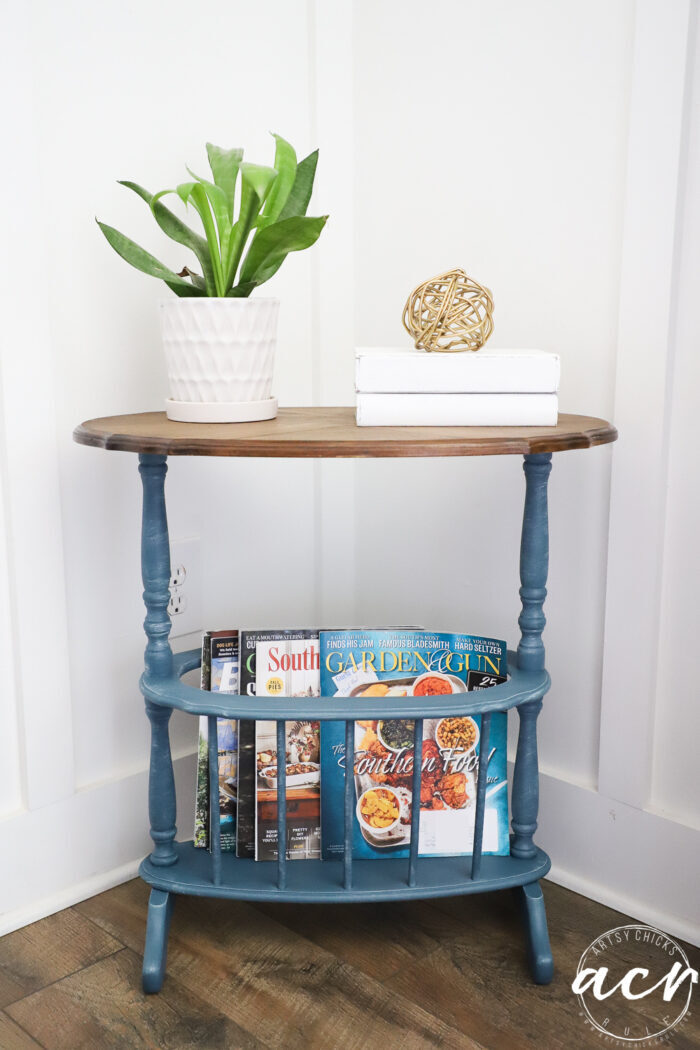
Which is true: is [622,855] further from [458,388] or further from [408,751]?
[458,388]

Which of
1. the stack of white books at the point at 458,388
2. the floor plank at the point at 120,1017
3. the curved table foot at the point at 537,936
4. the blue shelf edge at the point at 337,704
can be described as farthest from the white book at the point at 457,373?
the floor plank at the point at 120,1017

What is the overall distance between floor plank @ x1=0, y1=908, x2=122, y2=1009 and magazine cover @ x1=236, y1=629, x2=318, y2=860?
212mm

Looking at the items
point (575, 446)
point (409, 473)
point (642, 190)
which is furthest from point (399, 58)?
point (575, 446)

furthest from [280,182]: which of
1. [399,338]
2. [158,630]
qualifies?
[158,630]

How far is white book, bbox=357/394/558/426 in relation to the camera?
0.96 metres

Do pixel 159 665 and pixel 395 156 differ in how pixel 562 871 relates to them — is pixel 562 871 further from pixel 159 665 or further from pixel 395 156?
pixel 395 156

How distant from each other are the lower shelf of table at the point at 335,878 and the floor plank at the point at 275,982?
0.10 m

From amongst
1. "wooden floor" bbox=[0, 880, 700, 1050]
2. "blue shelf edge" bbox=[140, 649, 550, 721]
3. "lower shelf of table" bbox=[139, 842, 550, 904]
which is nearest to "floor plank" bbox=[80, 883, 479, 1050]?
"wooden floor" bbox=[0, 880, 700, 1050]

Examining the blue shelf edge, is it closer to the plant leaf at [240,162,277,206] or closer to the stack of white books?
the stack of white books

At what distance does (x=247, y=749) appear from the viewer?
1.11 m

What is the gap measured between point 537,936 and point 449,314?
71cm

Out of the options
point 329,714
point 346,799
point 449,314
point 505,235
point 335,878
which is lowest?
point 335,878

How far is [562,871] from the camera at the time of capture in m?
1.27

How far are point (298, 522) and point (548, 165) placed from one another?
63 cm
